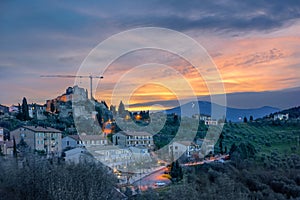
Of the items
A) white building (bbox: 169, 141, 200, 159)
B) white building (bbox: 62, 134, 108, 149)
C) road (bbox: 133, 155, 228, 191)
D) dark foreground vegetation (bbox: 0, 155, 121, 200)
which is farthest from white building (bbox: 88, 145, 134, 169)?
dark foreground vegetation (bbox: 0, 155, 121, 200)

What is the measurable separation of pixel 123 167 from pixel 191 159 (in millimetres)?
5620

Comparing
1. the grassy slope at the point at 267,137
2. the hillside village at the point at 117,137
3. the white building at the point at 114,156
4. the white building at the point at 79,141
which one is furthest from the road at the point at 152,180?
the grassy slope at the point at 267,137

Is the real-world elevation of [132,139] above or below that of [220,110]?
below

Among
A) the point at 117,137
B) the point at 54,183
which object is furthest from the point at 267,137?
the point at 54,183

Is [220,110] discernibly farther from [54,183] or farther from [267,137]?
[54,183]

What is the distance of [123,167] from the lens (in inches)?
845

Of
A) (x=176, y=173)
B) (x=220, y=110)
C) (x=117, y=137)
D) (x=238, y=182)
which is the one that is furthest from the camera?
(x=220, y=110)

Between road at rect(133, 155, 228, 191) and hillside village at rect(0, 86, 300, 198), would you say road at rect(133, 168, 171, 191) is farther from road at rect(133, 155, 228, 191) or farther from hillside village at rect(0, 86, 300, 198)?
hillside village at rect(0, 86, 300, 198)

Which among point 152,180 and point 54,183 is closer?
point 54,183

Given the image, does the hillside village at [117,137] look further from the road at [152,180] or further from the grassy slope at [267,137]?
the road at [152,180]

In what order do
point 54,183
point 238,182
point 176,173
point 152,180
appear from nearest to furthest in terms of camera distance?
point 54,183
point 238,182
point 152,180
point 176,173

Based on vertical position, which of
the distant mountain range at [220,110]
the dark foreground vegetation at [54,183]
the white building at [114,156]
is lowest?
the white building at [114,156]

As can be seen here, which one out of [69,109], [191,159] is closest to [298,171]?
[191,159]

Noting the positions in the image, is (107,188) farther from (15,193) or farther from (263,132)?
(263,132)
